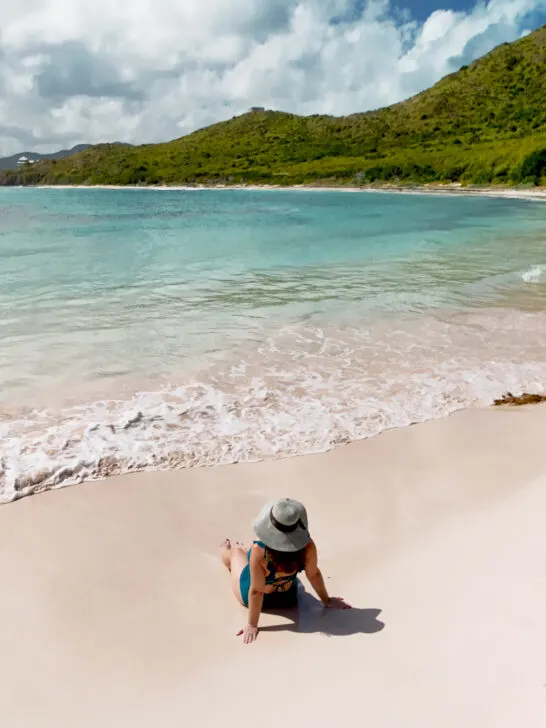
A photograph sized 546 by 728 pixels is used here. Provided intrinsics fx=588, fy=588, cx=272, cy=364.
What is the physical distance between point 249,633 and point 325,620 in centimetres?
53

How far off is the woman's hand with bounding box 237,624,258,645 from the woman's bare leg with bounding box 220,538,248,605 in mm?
316

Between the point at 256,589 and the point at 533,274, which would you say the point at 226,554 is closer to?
the point at 256,589

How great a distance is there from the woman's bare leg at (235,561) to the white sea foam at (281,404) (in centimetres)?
166

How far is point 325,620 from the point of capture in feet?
12.9

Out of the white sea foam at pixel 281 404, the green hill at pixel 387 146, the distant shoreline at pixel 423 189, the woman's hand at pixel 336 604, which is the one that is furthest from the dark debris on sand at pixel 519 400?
the green hill at pixel 387 146

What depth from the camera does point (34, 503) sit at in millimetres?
5273

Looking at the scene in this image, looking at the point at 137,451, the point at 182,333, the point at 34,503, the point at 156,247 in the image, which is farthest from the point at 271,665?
the point at 156,247

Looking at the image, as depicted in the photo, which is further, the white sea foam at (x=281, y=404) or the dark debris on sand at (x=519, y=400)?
the dark debris on sand at (x=519, y=400)

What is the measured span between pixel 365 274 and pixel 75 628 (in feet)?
50.5

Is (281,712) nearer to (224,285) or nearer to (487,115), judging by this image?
(224,285)

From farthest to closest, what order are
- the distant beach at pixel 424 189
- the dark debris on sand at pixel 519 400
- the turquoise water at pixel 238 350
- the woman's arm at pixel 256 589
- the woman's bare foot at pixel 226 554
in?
1. the distant beach at pixel 424 189
2. the dark debris on sand at pixel 519 400
3. the turquoise water at pixel 238 350
4. the woman's bare foot at pixel 226 554
5. the woman's arm at pixel 256 589

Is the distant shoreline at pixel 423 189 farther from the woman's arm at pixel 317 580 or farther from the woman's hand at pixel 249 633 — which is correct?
the woman's hand at pixel 249 633

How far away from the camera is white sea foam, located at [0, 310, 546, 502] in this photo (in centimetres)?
618

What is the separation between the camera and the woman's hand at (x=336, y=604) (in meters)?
3.99
